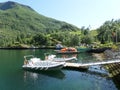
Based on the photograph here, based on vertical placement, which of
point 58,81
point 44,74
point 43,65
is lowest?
point 58,81

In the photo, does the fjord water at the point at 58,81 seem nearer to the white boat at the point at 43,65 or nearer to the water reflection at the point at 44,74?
the water reflection at the point at 44,74

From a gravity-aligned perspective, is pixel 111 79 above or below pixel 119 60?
below

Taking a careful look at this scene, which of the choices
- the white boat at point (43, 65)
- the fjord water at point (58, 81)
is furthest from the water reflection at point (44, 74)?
the white boat at point (43, 65)

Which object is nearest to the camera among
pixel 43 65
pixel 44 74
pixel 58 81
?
pixel 58 81

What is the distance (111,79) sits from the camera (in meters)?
54.5

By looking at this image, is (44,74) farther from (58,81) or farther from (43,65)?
(58,81)

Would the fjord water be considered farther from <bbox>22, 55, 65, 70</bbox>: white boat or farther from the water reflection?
<bbox>22, 55, 65, 70</bbox>: white boat

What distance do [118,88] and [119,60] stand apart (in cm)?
1279

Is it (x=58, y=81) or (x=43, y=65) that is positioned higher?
(x=43, y=65)

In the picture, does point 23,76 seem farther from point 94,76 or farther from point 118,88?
point 118,88

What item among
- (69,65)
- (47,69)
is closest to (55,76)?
(47,69)

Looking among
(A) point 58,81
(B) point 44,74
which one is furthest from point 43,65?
(A) point 58,81

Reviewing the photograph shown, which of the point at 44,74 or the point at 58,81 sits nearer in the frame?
the point at 58,81

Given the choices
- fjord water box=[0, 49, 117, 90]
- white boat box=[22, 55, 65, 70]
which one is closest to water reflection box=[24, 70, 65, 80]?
fjord water box=[0, 49, 117, 90]
